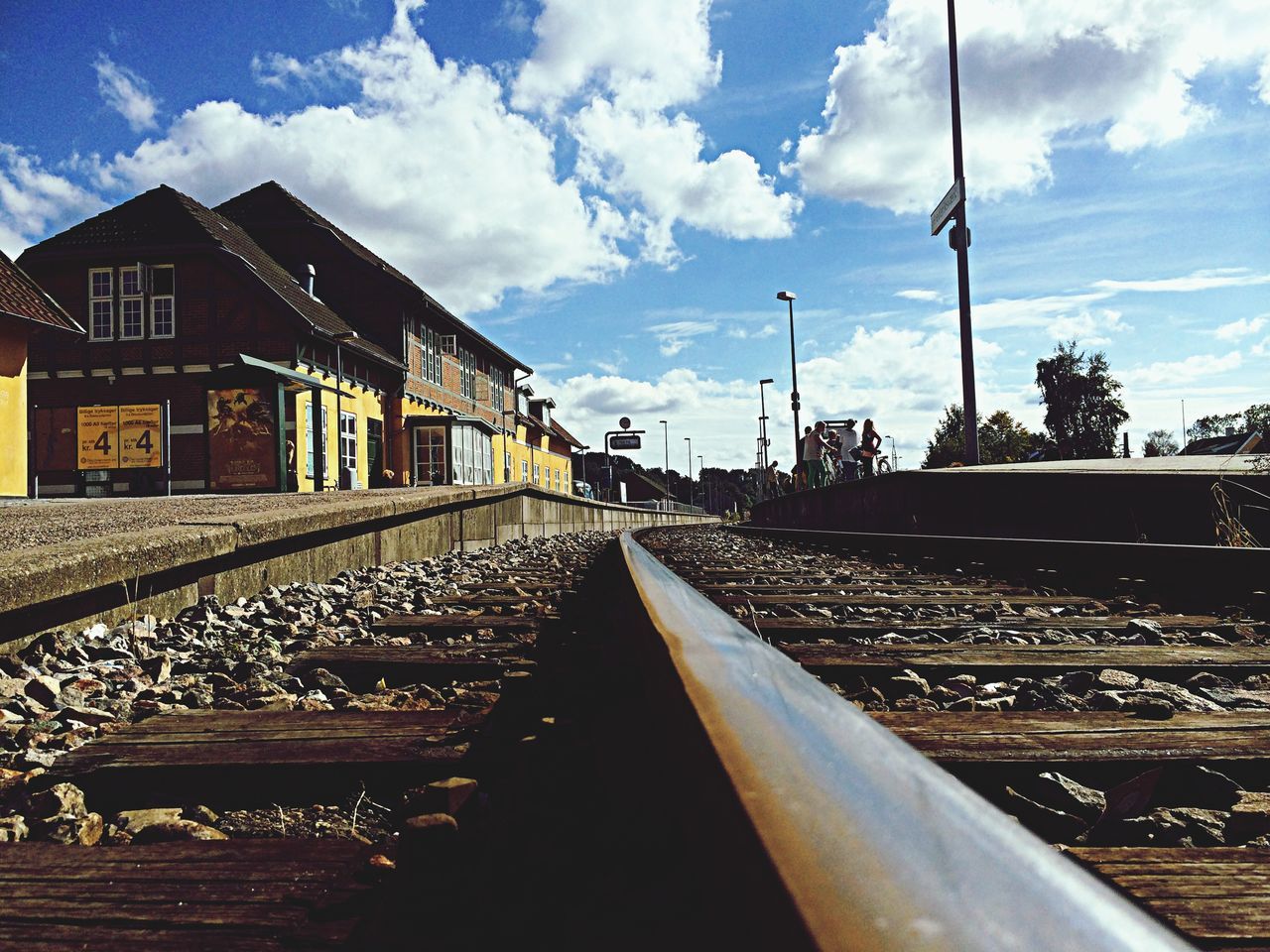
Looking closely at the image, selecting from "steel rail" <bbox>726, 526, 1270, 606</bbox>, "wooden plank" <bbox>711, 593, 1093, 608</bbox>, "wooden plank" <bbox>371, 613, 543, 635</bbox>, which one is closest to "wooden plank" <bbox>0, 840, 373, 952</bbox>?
"wooden plank" <bbox>371, 613, 543, 635</bbox>

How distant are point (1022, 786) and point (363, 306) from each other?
3039 centimetres

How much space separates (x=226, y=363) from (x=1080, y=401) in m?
67.8

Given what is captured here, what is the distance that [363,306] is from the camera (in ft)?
96.7

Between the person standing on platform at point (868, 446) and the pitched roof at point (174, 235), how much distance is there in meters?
14.2

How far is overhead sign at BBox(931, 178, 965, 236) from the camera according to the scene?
1292 centimetres

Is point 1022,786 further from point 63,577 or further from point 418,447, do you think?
point 418,447

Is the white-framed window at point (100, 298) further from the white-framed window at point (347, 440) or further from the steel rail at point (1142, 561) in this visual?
the steel rail at point (1142, 561)

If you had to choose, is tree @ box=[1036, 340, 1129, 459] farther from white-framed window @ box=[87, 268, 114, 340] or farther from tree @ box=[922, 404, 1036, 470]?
white-framed window @ box=[87, 268, 114, 340]

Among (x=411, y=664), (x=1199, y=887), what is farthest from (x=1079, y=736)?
(x=411, y=664)

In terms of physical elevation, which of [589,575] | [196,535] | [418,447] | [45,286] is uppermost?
[45,286]

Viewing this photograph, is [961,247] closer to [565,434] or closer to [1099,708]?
[1099,708]

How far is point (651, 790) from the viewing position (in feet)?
4.02

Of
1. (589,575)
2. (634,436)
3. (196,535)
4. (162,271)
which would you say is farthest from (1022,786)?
(634,436)

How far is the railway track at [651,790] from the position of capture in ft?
1.81
